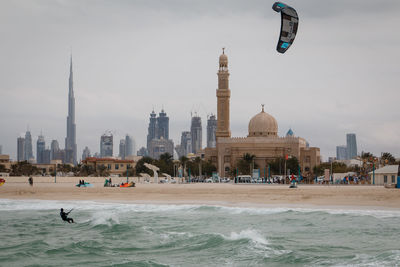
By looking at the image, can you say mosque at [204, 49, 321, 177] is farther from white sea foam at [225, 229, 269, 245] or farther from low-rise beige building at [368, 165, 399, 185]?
white sea foam at [225, 229, 269, 245]

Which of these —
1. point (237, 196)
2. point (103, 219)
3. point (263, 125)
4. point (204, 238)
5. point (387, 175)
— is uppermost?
point (263, 125)

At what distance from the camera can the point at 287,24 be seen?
18.0 meters

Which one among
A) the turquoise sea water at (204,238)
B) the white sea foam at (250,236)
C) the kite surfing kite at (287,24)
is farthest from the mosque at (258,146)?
the kite surfing kite at (287,24)

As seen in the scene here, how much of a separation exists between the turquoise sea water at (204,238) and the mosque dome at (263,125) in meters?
70.3

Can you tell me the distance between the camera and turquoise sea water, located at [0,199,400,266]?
17.1 meters

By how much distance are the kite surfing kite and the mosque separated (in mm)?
73436

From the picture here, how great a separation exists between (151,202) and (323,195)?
35.6 ft

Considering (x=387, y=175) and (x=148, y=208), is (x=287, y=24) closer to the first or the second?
(x=148, y=208)

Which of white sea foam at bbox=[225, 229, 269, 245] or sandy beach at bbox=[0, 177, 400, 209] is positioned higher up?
sandy beach at bbox=[0, 177, 400, 209]

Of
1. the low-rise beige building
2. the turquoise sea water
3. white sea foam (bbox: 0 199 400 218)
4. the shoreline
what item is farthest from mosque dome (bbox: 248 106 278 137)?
the turquoise sea water

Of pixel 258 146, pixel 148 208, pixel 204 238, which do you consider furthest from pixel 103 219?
pixel 258 146

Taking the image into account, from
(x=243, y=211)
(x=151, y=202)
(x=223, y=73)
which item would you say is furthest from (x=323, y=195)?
(x=223, y=73)

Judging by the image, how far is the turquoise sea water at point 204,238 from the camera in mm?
17141

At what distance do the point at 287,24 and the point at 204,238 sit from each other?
27.5 feet
